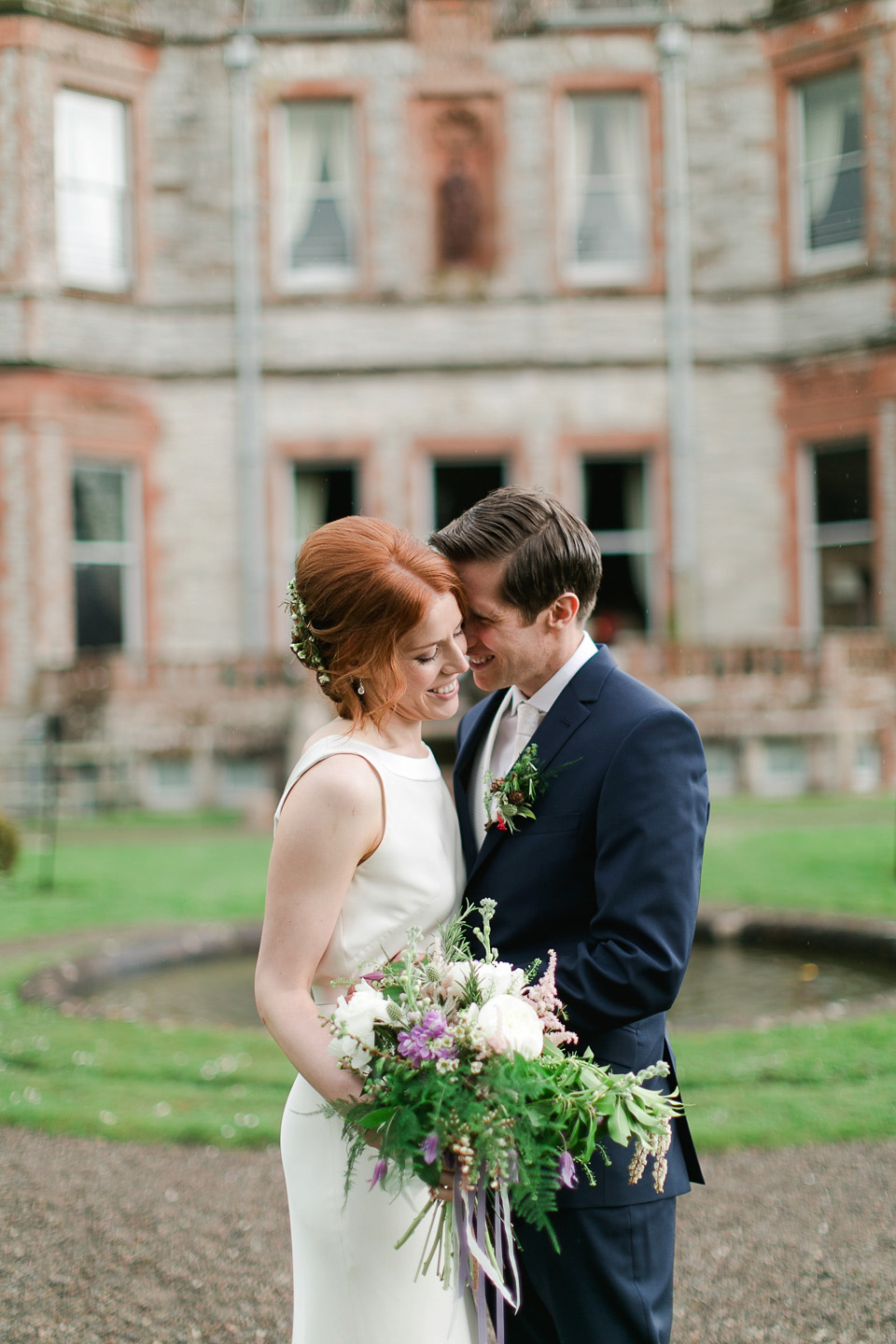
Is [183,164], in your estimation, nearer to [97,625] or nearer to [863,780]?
[97,625]

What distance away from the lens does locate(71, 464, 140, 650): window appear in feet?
53.9

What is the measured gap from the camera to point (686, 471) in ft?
54.6

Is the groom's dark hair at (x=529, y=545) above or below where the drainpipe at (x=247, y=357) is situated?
below

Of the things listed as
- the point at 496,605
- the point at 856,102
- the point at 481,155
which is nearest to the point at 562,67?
the point at 481,155

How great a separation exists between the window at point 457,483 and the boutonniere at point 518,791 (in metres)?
14.9

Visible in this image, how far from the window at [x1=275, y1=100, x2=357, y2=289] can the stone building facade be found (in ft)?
0.21

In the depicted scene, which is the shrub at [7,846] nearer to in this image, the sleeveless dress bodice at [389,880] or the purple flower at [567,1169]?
the sleeveless dress bodice at [389,880]

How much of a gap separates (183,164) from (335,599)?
16.3m

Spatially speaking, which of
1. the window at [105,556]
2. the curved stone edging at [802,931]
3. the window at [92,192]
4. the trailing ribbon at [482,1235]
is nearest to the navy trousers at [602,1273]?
the trailing ribbon at [482,1235]

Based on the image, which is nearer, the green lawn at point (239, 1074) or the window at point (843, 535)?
the green lawn at point (239, 1074)

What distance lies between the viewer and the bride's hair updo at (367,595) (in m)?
2.30

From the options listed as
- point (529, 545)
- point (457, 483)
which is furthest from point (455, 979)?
point (457, 483)

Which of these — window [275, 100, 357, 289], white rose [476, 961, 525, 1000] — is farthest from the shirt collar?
window [275, 100, 357, 289]

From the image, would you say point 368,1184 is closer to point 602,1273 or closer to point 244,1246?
point 602,1273
